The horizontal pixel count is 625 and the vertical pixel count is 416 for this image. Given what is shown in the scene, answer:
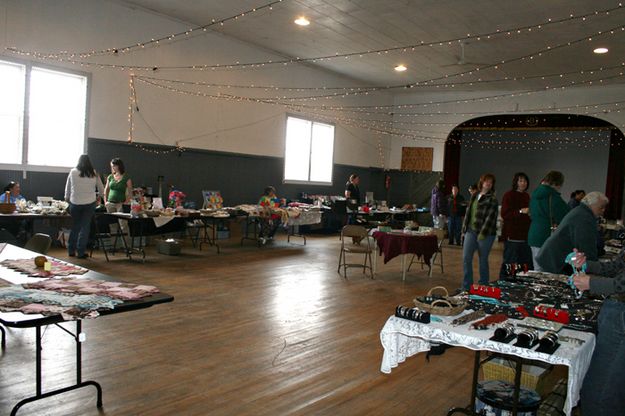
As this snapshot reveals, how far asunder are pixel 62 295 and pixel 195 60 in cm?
787

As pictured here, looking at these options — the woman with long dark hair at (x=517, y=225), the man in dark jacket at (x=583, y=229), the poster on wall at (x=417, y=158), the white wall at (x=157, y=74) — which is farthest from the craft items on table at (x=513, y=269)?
the poster on wall at (x=417, y=158)

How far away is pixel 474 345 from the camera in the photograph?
2.28m

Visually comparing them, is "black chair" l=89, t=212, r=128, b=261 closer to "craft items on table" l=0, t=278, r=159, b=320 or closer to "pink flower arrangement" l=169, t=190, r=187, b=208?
"pink flower arrangement" l=169, t=190, r=187, b=208

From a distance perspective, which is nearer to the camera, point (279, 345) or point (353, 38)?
point (279, 345)

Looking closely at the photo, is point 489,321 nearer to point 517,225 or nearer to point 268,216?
point 517,225

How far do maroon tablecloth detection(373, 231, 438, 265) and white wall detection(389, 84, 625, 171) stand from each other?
8.68 m

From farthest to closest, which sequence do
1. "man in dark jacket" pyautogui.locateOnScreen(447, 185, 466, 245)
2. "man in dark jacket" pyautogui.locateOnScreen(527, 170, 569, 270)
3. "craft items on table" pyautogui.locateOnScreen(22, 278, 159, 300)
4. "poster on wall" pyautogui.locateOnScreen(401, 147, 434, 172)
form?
1. "poster on wall" pyautogui.locateOnScreen(401, 147, 434, 172)
2. "man in dark jacket" pyautogui.locateOnScreen(447, 185, 466, 245)
3. "man in dark jacket" pyautogui.locateOnScreen(527, 170, 569, 270)
4. "craft items on table" pyautogui.locateOnScreen(22, 278, 159, 300)

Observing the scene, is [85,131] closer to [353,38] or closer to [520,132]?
[353,38]

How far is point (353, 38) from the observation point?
9.78 metres

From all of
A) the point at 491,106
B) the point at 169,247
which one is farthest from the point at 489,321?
the point at 491,106

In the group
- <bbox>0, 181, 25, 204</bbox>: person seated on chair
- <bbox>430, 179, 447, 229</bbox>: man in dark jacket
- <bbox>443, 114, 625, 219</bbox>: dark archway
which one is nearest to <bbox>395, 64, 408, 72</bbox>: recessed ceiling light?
<bbox>430, 179, 447, 229</bbox>: man in dark jacket

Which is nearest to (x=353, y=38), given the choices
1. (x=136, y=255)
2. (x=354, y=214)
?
(x=354, y=214)

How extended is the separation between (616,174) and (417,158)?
5.13 m

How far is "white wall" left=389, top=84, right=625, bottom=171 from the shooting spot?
1295cm
